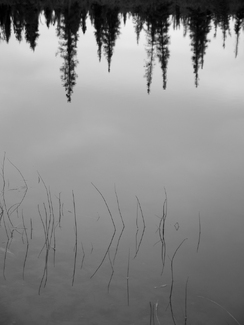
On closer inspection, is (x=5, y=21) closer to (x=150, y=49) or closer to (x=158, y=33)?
(x=150, y=49)

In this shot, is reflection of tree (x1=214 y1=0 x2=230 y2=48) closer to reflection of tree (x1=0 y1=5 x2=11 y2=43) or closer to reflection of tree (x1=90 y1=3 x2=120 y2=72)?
reflection of tree (x1=90 y1=3 x2=120 y2=72)

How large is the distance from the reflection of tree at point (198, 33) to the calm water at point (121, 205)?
6101 millimetres

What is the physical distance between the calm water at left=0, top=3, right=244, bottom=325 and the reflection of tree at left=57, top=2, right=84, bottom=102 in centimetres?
154

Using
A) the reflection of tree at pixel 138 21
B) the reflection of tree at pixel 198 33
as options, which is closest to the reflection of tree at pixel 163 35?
the reflection of tree at pixel 138 21

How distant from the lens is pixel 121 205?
23.4 ft

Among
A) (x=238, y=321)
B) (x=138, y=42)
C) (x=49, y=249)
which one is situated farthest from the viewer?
(x=138, y=42)

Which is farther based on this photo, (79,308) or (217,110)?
(217,110)

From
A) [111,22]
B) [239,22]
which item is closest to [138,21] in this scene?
[111,22]

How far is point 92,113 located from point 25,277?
355 inches

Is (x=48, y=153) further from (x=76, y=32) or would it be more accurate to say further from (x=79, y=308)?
(x=76, y=32)

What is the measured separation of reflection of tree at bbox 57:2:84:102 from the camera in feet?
59.0

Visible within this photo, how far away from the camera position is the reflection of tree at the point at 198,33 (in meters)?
22.4

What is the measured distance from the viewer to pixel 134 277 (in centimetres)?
511

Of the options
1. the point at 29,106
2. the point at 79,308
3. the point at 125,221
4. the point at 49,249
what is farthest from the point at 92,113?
the point at 79,308
